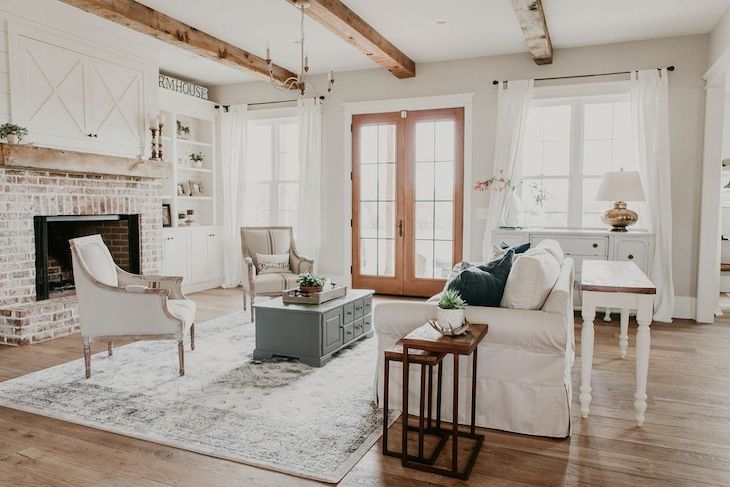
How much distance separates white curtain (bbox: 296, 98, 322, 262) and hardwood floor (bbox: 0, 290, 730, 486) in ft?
14.3

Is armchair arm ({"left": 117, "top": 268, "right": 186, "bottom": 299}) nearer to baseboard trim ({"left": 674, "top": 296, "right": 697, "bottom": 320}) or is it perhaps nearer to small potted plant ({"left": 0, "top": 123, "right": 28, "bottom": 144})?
small potted plant ({"left": 0, "top": 123, "right": 28, "bottom": 144})

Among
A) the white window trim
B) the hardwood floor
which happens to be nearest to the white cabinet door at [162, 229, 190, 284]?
the hardwood floor

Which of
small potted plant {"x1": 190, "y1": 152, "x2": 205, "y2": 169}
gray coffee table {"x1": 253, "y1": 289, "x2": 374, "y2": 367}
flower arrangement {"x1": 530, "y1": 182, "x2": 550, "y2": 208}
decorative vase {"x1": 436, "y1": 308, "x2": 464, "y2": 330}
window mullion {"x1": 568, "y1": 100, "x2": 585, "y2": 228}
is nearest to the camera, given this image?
decorative vase {"x1": 436, "y1": 308, "x2": 464, "y2": 330}

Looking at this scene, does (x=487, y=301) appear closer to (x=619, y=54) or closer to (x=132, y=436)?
(x=132, y=436)

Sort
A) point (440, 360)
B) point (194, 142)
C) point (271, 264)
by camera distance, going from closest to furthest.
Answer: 1. point (440, 360)
2. point (271, 264)
3. point (194, 142)

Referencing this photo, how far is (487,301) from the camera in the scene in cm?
298

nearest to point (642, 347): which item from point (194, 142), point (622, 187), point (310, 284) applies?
point (310, 284)

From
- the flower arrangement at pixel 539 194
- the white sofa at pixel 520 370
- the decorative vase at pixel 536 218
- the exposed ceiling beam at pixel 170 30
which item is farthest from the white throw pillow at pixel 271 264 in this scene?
the white sofa at pixel 520 370

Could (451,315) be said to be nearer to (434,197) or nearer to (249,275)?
(249,275)

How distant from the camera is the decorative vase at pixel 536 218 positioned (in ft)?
20.6

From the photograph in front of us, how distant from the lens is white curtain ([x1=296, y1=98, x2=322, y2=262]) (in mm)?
7172

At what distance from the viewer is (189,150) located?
25.2ft

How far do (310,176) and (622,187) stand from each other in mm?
3779

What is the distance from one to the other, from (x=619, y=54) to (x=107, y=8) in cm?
503
